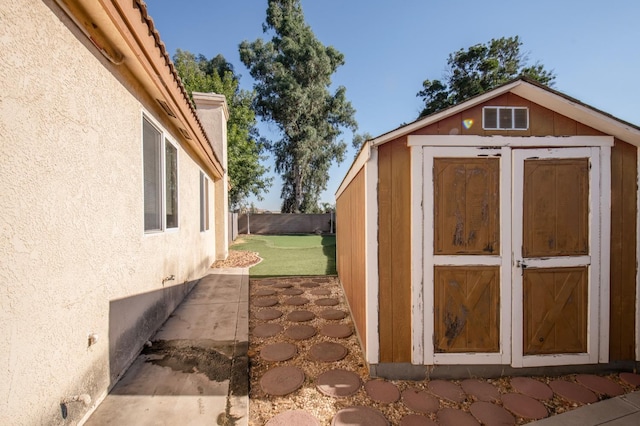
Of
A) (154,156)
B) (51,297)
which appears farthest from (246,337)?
(154,156)

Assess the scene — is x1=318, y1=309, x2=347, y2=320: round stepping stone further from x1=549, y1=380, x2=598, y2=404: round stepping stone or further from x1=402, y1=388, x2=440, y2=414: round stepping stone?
x1=549, y1=380, x2=598, y2=404: round stepping stone

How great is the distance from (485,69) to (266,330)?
24.7 metres

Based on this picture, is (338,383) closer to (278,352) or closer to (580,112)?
(278,352)

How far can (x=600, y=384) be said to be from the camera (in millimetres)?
2721

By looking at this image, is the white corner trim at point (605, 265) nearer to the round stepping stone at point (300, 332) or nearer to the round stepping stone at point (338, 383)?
the round stepping stone at point (338, 383)

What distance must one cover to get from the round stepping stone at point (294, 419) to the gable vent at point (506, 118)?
3.26m

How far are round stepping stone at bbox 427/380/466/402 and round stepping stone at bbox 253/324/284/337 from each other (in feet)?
6.62

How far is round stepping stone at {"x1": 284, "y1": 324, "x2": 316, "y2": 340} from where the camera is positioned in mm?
3643

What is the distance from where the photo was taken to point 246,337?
352 cm

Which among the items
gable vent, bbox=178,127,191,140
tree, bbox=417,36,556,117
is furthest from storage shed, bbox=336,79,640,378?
tree, bbox=417,36,556,117

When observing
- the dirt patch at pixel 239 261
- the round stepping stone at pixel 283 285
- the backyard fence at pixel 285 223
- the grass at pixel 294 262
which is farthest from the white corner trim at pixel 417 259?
the backyard fence at pixel 285 223

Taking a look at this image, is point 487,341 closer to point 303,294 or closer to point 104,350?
point 303,294

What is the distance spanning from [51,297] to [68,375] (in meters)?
0.62

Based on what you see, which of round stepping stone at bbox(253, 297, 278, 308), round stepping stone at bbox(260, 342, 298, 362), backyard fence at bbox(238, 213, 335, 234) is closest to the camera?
round stepping stone at bbox(260, 342, 298, 362)
